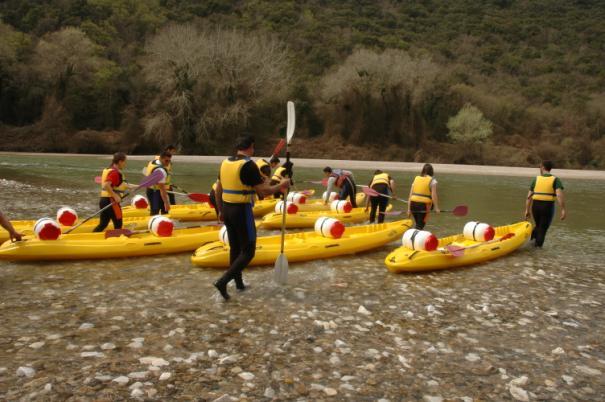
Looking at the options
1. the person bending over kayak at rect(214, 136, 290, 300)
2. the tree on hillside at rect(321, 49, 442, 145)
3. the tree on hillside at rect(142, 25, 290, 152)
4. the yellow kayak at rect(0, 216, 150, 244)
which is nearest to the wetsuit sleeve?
the person bending over kayak at rect(214, 136, 290, 300)

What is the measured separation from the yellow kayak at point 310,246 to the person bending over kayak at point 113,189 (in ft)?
6.97

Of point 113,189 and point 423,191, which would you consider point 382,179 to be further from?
point 113,189

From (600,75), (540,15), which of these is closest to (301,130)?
(600,75)

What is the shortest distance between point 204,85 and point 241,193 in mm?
40023

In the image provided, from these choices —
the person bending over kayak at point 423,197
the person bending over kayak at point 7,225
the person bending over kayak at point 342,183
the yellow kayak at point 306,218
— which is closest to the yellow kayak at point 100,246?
the person bending over kayak at point 7,225

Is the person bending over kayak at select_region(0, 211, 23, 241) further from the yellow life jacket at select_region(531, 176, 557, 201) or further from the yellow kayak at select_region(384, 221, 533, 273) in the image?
the yellow life jacket at select_region(531, 176, 557, 201)

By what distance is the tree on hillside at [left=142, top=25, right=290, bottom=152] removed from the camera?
4297cm

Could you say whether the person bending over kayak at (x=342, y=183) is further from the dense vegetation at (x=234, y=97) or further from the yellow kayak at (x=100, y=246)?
the dense vegetation at (x=234, y=97)

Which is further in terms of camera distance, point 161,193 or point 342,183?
point 342,183

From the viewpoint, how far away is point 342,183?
46.9ft

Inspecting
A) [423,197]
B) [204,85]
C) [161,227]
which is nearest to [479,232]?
[423,197]

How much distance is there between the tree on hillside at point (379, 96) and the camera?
47188 mm

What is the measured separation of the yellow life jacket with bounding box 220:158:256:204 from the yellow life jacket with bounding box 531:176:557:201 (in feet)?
21.6

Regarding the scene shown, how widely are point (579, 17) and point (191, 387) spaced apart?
330ft
